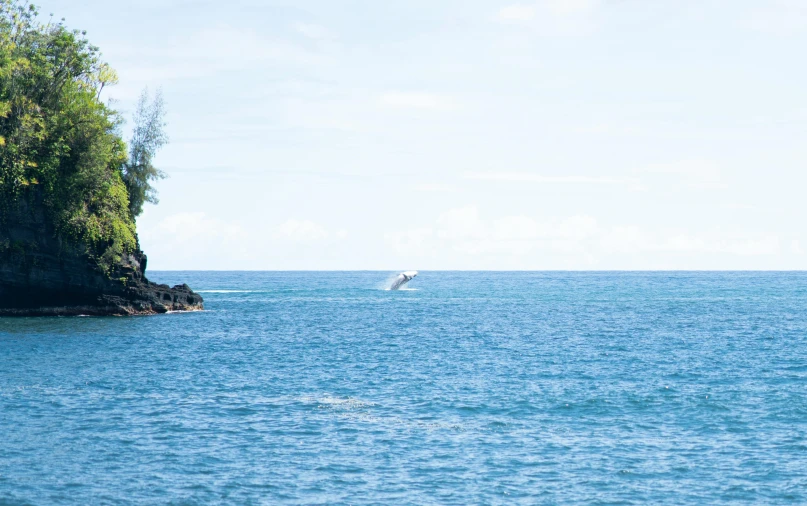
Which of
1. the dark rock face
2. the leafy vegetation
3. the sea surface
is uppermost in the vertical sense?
the leafy vegetation

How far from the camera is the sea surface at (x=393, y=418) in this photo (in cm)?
2384

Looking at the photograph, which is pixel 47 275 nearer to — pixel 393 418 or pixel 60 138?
pixel 60 138

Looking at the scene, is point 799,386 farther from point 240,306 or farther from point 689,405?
point 240,306

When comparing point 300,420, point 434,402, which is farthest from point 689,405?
point 300,420

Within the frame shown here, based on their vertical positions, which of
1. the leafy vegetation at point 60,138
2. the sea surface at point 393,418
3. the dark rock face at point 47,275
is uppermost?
the leafy vegetation at point 60,138

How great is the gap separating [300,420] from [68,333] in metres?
35.1

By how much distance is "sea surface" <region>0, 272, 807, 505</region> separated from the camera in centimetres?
2384

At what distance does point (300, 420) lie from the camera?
107 feet

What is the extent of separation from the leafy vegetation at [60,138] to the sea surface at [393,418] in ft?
35.9

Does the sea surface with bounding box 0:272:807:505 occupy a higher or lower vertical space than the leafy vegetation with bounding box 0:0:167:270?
lower

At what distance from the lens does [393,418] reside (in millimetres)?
33031

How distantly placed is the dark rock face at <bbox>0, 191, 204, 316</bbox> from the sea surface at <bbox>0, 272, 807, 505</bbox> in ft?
17.8

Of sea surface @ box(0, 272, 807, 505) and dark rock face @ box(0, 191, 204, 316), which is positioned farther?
dark rock face @ box(0, 191, 204, 316)

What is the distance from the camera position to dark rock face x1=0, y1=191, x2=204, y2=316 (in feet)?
→ 226
